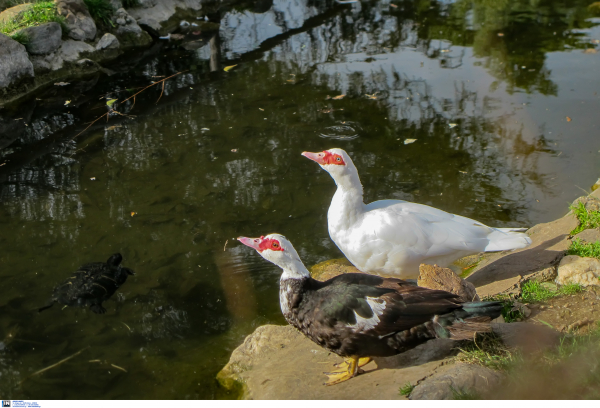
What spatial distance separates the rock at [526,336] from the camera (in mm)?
3076

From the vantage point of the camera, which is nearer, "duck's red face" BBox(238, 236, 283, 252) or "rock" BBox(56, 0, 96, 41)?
"duck's red face" BBox(238, 236, 283, 252)

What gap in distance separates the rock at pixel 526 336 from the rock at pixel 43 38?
9.03 meters

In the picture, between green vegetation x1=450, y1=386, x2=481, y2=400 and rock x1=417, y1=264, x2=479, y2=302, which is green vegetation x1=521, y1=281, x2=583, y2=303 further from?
green vegetation x1=450, y1=386, x2=481, y2=400

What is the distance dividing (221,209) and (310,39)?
20.0 feet

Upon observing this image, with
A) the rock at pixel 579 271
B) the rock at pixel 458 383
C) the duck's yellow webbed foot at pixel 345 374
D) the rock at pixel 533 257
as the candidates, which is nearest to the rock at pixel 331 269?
the rock at pixel 533 257

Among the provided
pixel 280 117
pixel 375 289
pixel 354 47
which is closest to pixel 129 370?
pixel 375 289

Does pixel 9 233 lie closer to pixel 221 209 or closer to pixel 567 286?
pixel 221 209

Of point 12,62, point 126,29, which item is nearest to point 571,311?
point 12,62

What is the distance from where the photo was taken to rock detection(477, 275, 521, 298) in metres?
3.94

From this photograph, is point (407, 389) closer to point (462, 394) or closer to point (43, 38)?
point (462, 394)

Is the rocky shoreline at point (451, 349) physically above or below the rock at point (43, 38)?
below

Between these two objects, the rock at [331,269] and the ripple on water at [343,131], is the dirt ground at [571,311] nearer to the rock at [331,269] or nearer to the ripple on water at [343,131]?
the rock at [331,269]

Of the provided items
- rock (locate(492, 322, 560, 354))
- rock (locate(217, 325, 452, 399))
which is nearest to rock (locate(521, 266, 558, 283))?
rock (locate(492, 322, 560, 354))

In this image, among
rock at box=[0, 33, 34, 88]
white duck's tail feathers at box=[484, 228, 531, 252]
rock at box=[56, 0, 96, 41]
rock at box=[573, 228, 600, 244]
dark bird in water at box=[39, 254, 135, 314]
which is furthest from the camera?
rock at box=[56, 0, 96, 41]
